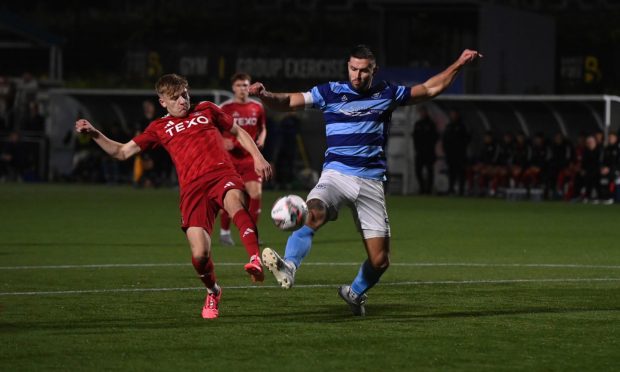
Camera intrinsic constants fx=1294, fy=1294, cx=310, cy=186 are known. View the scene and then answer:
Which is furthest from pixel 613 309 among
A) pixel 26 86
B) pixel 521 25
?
pixel 26 86

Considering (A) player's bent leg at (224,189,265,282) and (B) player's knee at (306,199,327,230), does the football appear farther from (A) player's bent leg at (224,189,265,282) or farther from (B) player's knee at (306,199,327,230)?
(A) player's bent leg at (224,189,265,282)

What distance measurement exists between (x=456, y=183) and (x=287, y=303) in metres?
22.9

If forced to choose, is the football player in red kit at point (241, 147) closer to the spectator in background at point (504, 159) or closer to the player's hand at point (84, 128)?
the player's hand at point (84, 128)

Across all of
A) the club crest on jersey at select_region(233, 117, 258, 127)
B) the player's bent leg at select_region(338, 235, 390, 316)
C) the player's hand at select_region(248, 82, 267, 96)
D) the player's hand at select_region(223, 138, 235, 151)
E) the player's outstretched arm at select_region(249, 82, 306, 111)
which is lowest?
the player's bent leg at select_region(338, 235, 390, 316)

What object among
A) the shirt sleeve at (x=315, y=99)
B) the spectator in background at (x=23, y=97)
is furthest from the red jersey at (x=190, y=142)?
the spectator in background at (x=23, y=97)

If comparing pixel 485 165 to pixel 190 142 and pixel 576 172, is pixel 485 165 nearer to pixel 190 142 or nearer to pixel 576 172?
pixel 576 172

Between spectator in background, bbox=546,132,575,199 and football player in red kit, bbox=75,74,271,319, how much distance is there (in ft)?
64.8

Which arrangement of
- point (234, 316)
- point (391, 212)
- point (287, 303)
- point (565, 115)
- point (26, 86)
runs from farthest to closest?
point (26, 86)
point (565, 115)
point (391, 212)
point (287, 303)
point (234, 316)

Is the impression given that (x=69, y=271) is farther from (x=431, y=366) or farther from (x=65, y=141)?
(x=65, y=141)

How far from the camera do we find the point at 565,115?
31734 millimetres

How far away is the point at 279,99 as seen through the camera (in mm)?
9711

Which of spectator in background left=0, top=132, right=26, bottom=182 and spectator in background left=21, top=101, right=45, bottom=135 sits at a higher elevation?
spectator in background left=21, top=101, right=45, bottom=135

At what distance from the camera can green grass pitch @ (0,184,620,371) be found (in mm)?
7969

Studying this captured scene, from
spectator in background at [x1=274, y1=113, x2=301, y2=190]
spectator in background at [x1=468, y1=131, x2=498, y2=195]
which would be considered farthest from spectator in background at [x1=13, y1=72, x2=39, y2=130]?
spectator in background at [x1=468, y1=131, x2=498, y2=195]
